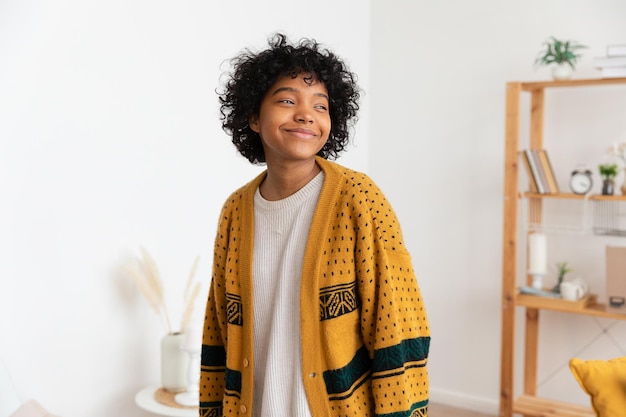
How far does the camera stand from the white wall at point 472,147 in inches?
133

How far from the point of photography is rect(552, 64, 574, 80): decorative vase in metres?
3.18

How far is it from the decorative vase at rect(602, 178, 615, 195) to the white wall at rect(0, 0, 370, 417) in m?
1.53

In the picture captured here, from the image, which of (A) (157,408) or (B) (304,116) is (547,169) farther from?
(B) (304,116)

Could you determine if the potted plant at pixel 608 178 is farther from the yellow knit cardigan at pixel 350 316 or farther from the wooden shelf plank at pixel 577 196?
the yellow knit cardigan at pixel 350 316

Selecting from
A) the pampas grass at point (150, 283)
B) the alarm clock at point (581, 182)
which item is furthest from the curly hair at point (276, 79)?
the alarm clock at point (581, 182)

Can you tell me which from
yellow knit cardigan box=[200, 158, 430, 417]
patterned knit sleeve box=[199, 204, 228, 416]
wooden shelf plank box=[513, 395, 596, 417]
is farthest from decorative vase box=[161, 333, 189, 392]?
wooden shelf plank box=[513, 395, 596, 417]

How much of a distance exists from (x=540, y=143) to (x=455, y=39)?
69 centimetres

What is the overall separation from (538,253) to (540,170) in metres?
0.36

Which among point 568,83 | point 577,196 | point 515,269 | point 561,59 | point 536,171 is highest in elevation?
point 561,59

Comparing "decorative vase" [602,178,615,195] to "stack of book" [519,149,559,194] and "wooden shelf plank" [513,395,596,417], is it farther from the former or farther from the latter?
"wooden shelf plank" [513,395,596,417]

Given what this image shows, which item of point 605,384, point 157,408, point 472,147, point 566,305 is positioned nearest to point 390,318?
point 605,384

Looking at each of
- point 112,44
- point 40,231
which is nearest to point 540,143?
point 112,44

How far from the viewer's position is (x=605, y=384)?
1.93 meters

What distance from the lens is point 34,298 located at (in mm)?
2201
